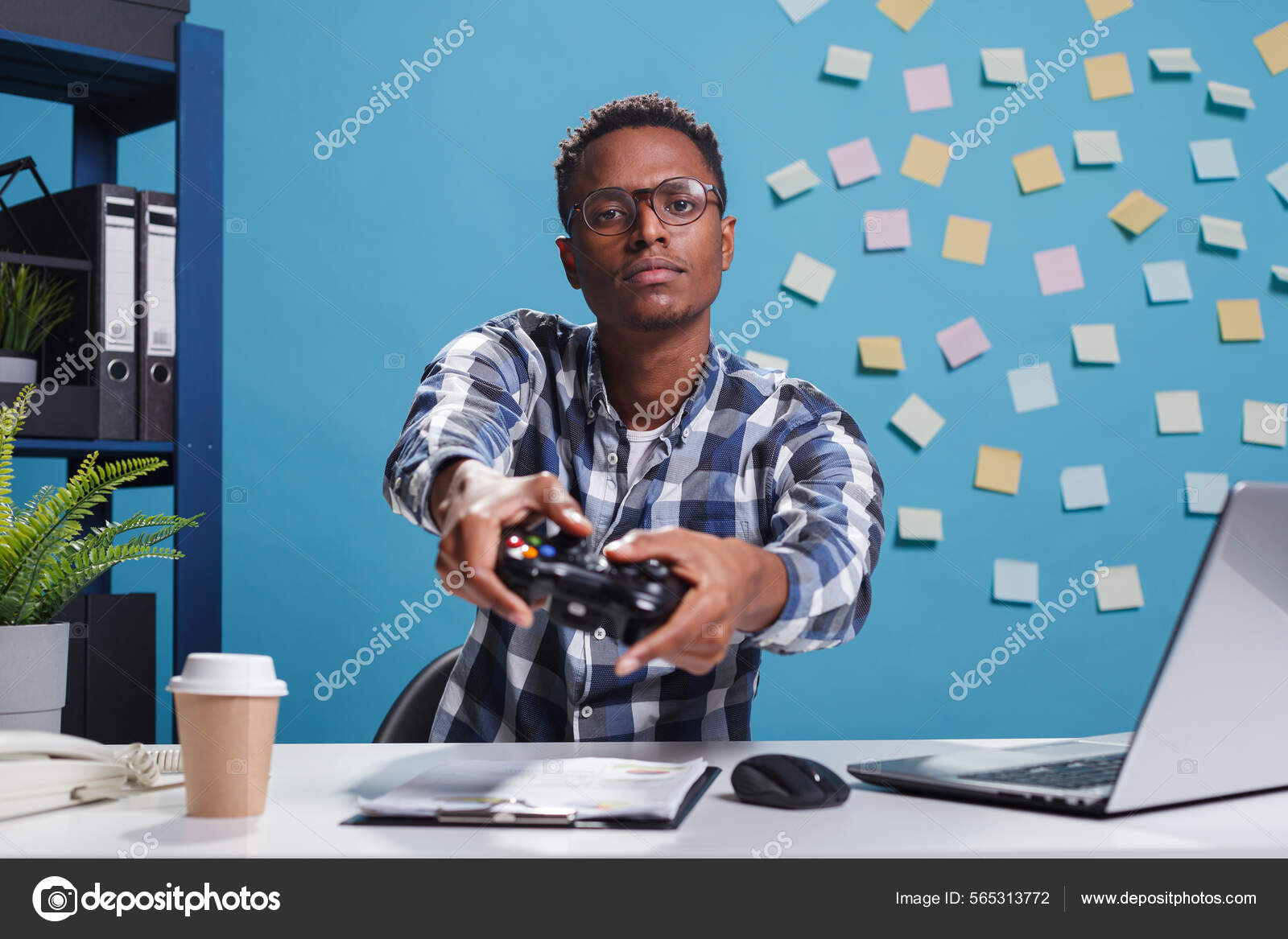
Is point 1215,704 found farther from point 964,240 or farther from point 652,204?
point 964,240

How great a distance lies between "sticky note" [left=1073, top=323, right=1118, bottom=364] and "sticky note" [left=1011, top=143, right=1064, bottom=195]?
0.28 metres

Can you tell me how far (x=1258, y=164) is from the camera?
79.4 inches

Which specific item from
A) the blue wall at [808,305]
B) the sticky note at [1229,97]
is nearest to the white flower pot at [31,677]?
the blue wall at [808,305]

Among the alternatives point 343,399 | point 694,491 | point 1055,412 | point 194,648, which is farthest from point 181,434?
point 1055,412

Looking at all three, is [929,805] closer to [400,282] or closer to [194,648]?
[194,648]

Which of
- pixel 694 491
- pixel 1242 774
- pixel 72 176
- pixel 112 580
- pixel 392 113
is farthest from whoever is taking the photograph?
pixel 392 113

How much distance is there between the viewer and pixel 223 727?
650 mm

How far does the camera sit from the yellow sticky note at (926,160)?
6.42ft

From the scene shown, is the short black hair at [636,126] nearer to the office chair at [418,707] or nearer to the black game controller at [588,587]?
the office chair at [418,707]

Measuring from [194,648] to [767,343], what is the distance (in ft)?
3.59

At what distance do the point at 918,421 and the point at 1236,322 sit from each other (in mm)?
662

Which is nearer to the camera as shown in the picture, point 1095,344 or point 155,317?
point 155,317
